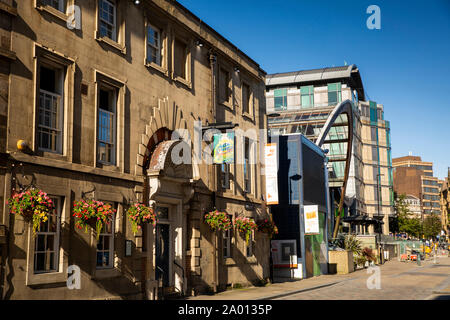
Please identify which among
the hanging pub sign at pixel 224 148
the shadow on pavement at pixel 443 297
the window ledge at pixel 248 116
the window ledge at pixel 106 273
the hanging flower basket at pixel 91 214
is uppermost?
the window ledge at pixel 248 116

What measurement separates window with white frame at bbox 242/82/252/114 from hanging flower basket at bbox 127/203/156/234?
11457mm

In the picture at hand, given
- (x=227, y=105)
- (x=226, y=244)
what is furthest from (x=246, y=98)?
(x=226, y=244)

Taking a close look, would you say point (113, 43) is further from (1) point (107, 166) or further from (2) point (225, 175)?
(2) point (225, 175)

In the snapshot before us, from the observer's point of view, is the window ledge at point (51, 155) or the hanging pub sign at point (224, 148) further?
the hanging pub sign at point (224, 148)

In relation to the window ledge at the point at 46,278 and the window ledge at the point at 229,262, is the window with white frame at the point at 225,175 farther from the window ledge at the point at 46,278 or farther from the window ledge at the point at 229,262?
the window ledge at the point at 46,278

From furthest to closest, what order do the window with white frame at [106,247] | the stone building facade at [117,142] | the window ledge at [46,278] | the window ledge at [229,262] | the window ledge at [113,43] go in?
the window ledge at [229,262] → the window ledge at [113,43] → the window with white frame at [106,247] → the stone building facade at [117,142] → the window ledge at [46,278]

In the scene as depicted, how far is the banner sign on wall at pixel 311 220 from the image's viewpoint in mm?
31984

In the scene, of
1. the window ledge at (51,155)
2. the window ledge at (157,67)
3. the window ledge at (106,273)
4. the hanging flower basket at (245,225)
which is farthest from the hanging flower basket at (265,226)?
the window ledge at (51,155)

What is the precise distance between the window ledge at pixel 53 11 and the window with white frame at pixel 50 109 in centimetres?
143

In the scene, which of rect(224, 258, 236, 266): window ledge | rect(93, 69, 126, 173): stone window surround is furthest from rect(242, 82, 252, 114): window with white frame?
rect(93, 69, 126, 173): stone window surround

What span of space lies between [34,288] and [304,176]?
77.4ft

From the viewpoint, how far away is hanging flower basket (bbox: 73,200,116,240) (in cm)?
1439

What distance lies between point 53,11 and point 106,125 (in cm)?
384
